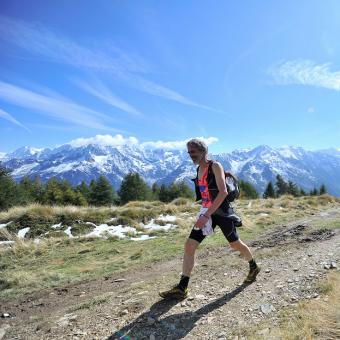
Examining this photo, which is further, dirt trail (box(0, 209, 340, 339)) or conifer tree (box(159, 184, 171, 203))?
conifer tree (box(159, 184, 171, 203))

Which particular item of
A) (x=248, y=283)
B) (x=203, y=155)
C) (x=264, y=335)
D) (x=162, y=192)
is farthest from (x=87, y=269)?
(x=162, y=192)

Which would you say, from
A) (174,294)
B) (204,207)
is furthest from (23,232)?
(204,207)

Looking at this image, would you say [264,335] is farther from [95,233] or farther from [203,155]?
[95,233]

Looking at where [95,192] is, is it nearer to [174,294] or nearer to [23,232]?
[23,232]

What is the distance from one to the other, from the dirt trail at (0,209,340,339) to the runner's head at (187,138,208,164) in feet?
7.33

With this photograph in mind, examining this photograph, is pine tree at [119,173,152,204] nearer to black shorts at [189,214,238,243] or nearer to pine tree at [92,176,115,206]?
pine tree at [92,176,115,206]

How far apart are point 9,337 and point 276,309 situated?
12.8 ft

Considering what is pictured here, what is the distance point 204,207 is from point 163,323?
1.79 meters

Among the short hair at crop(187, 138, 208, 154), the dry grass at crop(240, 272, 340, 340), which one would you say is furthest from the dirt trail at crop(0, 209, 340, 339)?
the short hair at crop(187, 138, 208, 154)

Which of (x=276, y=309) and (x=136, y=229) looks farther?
(x=136, y=229)

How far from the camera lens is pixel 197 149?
16.7 feet

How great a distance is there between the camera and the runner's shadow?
4.15m

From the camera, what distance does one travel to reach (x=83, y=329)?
4.47 m

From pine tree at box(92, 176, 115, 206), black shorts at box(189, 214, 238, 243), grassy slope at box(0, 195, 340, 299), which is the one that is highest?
pine tree at box(92, 176, 115, 206)
